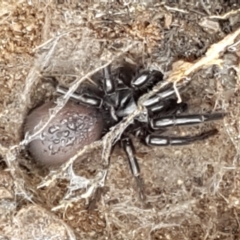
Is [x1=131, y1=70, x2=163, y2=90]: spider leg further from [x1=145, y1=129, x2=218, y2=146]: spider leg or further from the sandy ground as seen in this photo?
[x1=145, y1=129, x2=218, y2=146]: spider leg

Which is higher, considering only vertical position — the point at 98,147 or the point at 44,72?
the point at 44,72

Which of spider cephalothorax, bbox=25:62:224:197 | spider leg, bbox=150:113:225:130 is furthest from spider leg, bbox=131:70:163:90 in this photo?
spider leg, bbox=150:113:225:130

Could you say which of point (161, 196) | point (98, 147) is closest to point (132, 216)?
point (161, 196)

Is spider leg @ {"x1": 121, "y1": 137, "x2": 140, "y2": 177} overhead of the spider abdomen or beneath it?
beneath

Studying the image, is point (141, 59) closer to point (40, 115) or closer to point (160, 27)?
point (160, 27)

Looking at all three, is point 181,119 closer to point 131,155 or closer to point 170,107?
point 170,107

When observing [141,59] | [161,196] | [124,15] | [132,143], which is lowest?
[161,196]

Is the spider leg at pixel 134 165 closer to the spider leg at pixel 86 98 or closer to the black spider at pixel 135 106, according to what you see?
the black spider at pixel 135 106
